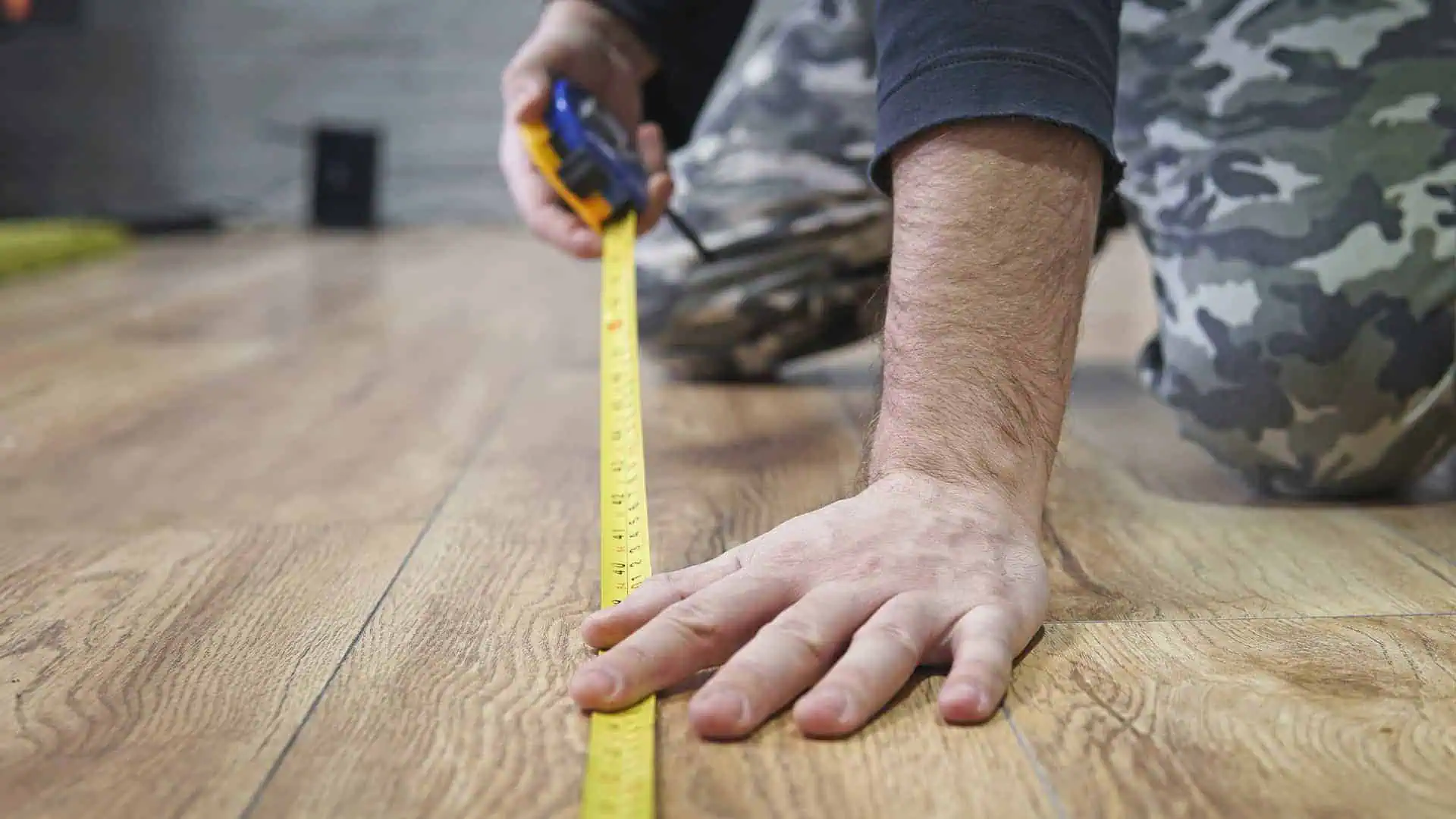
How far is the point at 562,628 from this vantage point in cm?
84

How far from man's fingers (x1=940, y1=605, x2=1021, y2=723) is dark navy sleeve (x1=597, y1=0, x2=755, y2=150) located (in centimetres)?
83

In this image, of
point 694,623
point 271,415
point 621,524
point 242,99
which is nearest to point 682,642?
point 694,623

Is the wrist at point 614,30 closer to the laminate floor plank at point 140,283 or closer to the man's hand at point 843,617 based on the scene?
the man's hand at point 843,617

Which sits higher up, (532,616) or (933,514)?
(933,514)

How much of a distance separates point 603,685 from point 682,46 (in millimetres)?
892

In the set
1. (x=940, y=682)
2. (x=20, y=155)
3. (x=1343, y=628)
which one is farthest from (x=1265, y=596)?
(x=20, y=155)

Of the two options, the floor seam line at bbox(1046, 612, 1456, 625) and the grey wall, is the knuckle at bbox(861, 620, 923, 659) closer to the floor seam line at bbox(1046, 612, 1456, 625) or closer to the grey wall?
the floor seam line at bbox(1046, 612, 1456, 625)

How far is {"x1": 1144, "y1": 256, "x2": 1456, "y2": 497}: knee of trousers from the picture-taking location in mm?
1125

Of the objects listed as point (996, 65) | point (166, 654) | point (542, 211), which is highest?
point (996, 65)

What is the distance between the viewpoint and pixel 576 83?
51.5 inches

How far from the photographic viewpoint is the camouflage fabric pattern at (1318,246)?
113cm

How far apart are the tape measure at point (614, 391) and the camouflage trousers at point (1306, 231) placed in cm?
47

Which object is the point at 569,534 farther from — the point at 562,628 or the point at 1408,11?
the point at 1408,11

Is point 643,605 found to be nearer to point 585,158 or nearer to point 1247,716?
point 1247,716
